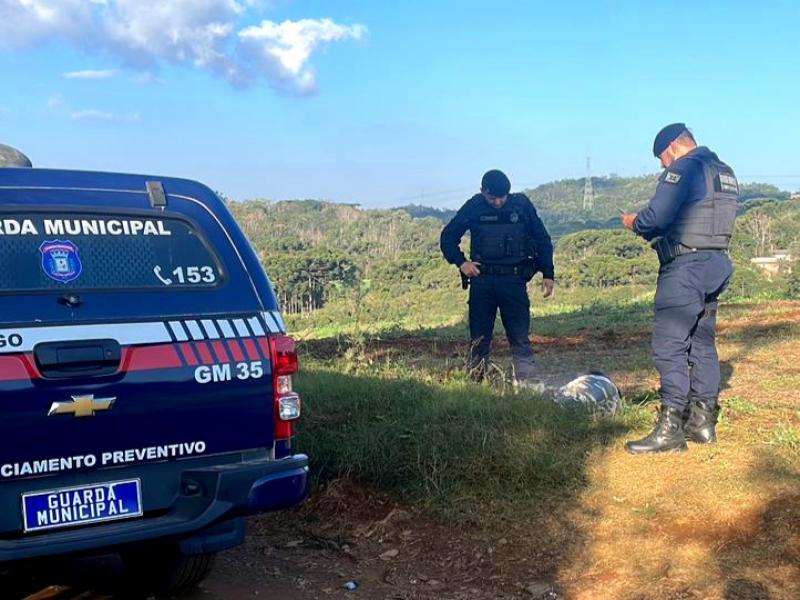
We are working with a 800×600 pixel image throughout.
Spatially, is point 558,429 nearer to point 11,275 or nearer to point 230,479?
point 230,479

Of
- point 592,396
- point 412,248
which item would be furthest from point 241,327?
point 412,248

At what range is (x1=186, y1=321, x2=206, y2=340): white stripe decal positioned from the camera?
10.4 feet

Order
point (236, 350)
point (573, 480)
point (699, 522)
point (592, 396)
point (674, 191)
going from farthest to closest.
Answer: point (592, 396) < point (674, 191) < point (573, 480) < point (699, 522) < point (236, 350)

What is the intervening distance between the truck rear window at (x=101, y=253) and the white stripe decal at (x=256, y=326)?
0.70 feet

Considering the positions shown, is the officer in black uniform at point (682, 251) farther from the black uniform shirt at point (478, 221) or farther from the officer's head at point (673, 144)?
the black uniform shirt at point (478, 221)

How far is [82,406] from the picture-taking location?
2896 mm

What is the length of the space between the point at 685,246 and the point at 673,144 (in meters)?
0.61

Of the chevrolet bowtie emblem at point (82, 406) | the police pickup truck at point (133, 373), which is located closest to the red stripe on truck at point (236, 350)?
the police pickup truck at point (133, 373)

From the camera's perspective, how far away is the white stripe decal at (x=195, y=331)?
3170mm

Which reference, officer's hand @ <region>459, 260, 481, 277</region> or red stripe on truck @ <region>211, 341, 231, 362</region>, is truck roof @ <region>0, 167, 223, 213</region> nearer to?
red stripe on truck @ <region>211, 341, 231, 362</region>

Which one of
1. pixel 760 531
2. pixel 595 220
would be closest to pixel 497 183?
pixel 760 531

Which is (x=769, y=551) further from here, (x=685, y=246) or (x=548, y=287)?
(x=548, y=287)

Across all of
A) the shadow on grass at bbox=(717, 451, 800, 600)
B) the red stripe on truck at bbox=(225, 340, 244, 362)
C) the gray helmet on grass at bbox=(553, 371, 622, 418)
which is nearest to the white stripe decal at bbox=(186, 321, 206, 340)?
the red stripe on truck at bbox=(225, 340, 244, 362)

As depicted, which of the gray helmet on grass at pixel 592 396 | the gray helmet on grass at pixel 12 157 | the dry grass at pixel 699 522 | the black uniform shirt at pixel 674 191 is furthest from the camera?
the gray helmet on grass at pixel 592 396
